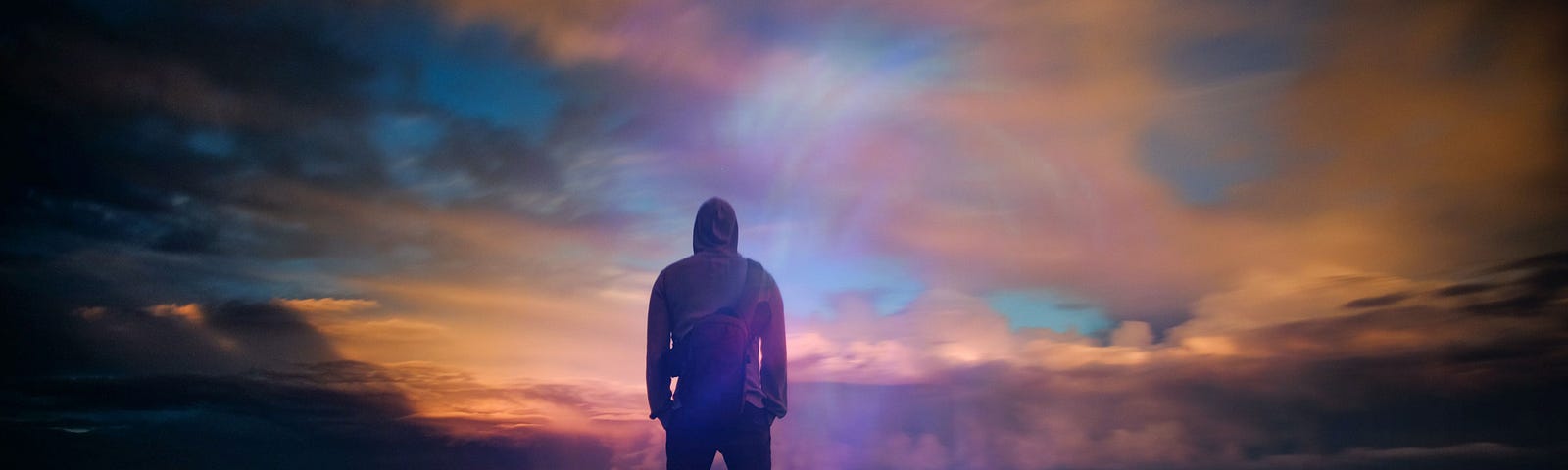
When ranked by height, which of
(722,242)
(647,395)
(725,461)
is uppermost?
(722,242)

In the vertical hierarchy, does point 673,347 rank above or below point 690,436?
above

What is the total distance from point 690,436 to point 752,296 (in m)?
1.86

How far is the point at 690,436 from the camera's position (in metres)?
11.4

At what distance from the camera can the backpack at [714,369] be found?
1116 centimetres

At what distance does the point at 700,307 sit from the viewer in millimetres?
11602

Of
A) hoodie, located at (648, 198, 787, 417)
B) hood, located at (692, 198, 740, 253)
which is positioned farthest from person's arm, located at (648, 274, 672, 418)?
hood, located at (692, 198, 740, 253)

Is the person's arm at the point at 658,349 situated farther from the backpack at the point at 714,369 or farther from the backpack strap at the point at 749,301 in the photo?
the backpack strap at the point at 749,301

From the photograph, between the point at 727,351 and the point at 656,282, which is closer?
the point at 727,351

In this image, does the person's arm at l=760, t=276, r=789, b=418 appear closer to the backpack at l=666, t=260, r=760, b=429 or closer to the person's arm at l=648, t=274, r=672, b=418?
the backpack at l=666, t=260, r=760, b=429

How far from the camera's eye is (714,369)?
11.2m

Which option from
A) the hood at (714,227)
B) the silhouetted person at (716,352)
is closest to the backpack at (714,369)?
the silhouetted person at (716,352)

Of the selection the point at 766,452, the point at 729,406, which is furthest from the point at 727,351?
the point at 766,452

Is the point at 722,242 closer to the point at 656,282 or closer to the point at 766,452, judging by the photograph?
the point at 656,282

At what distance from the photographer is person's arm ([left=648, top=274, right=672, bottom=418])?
11.6m
